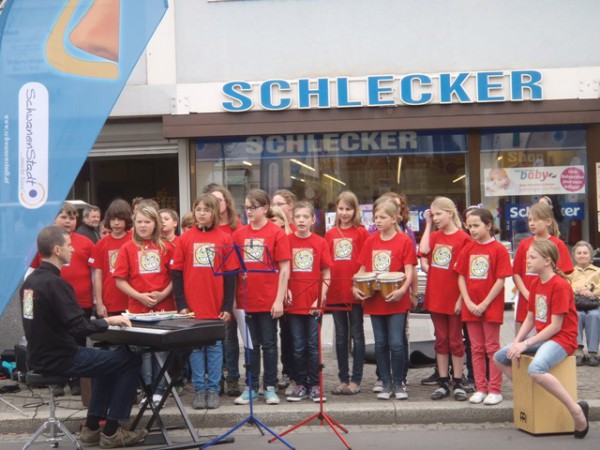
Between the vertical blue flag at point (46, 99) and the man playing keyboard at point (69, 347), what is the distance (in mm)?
1263

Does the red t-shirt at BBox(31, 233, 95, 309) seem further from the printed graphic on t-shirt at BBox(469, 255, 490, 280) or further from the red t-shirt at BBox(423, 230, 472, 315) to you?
the printed graphic on t-shirt at BBox(469, 255, 490, 280)

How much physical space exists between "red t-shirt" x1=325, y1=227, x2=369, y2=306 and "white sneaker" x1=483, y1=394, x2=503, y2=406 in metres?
1.56

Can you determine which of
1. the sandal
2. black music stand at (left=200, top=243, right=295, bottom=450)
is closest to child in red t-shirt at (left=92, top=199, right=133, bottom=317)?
black music stand at (left=200, top=243, right=295, bottom=450)

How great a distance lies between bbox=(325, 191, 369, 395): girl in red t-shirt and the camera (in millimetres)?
8086

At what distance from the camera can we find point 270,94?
13.7 m

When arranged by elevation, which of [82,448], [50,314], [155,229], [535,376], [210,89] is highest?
[210,89]

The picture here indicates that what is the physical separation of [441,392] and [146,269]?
2.91m

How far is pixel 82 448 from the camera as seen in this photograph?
6.68 meters

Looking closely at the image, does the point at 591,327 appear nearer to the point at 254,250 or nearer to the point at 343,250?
the point at 343,250

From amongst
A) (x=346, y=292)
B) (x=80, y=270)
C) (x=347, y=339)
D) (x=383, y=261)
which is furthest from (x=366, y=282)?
(x=80, y=270)

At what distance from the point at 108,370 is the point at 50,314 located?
62cm

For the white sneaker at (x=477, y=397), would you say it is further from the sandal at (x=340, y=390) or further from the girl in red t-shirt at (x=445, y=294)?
the sandal at (x=340, y=390)

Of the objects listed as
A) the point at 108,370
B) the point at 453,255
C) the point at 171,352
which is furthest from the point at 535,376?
the point at 108,370

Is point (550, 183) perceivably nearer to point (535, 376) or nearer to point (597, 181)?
point (597, 181)
